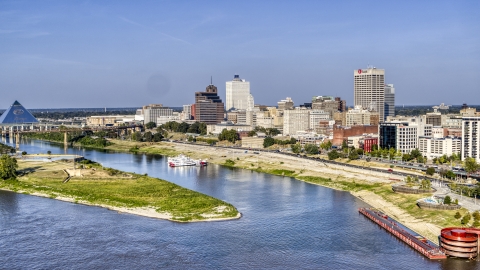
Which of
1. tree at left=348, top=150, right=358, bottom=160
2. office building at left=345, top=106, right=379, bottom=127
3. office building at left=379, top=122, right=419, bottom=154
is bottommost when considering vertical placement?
tree at left=348, top=150, right=358, bottom=160

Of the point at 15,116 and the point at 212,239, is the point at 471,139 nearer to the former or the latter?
the point at 212,239

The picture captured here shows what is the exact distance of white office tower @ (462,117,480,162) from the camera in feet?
189

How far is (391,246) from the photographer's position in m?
29.2

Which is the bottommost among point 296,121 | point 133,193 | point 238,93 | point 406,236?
point 406,236

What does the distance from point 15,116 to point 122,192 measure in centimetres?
9468

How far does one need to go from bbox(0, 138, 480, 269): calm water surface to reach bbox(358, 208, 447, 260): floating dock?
387 mm

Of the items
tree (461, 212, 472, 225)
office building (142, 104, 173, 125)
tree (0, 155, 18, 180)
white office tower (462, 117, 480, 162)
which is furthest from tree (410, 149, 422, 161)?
office building (142, 104, 173, 125)

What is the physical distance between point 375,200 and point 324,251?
14046 millimetres

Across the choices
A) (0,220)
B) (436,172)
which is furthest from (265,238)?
(436,172)

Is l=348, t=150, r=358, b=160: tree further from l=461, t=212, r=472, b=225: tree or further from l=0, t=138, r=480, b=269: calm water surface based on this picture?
l=461, t=212, r=472, b=225: tree

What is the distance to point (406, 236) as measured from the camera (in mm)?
30031

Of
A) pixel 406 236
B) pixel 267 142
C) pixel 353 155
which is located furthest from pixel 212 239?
pixel 267 142

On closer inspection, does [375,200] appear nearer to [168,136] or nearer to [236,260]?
[236,260]

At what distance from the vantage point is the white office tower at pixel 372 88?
5177 inches
